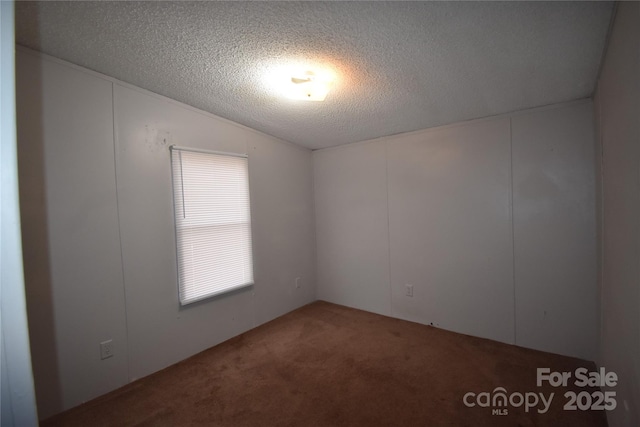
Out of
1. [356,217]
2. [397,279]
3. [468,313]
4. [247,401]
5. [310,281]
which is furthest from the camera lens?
[310,281]

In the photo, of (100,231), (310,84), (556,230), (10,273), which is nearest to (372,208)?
(556,230)

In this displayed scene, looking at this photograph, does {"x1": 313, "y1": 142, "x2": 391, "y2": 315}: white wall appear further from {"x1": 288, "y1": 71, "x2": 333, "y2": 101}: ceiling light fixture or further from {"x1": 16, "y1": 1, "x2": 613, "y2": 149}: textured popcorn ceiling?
{"x1": 288, "y1": 71, "x2": 333, "y2": 101}: ceiling light fixture

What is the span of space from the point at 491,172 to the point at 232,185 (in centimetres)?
258

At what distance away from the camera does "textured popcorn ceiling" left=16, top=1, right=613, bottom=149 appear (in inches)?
50.3

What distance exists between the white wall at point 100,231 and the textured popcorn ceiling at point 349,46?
24 cm

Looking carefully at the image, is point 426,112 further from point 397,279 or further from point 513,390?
point 513,390

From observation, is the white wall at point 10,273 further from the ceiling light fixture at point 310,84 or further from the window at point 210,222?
the window at point 210,222

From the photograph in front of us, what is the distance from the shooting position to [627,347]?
119 centimetres

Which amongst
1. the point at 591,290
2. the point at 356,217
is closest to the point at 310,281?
the point at 356,217

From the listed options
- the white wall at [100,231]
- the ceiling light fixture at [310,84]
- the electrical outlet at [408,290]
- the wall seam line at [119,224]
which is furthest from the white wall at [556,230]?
the wall seam line at [119,224]

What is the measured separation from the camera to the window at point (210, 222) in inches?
93.1

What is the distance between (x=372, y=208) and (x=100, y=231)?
2.66m

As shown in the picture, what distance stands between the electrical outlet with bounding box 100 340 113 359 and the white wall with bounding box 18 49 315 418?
3 centimetres

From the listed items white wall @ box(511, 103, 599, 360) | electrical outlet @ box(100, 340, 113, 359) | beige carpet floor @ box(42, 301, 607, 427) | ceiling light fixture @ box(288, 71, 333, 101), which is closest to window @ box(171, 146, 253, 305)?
electrical outlet @ box(100, 340, 113, 359)
